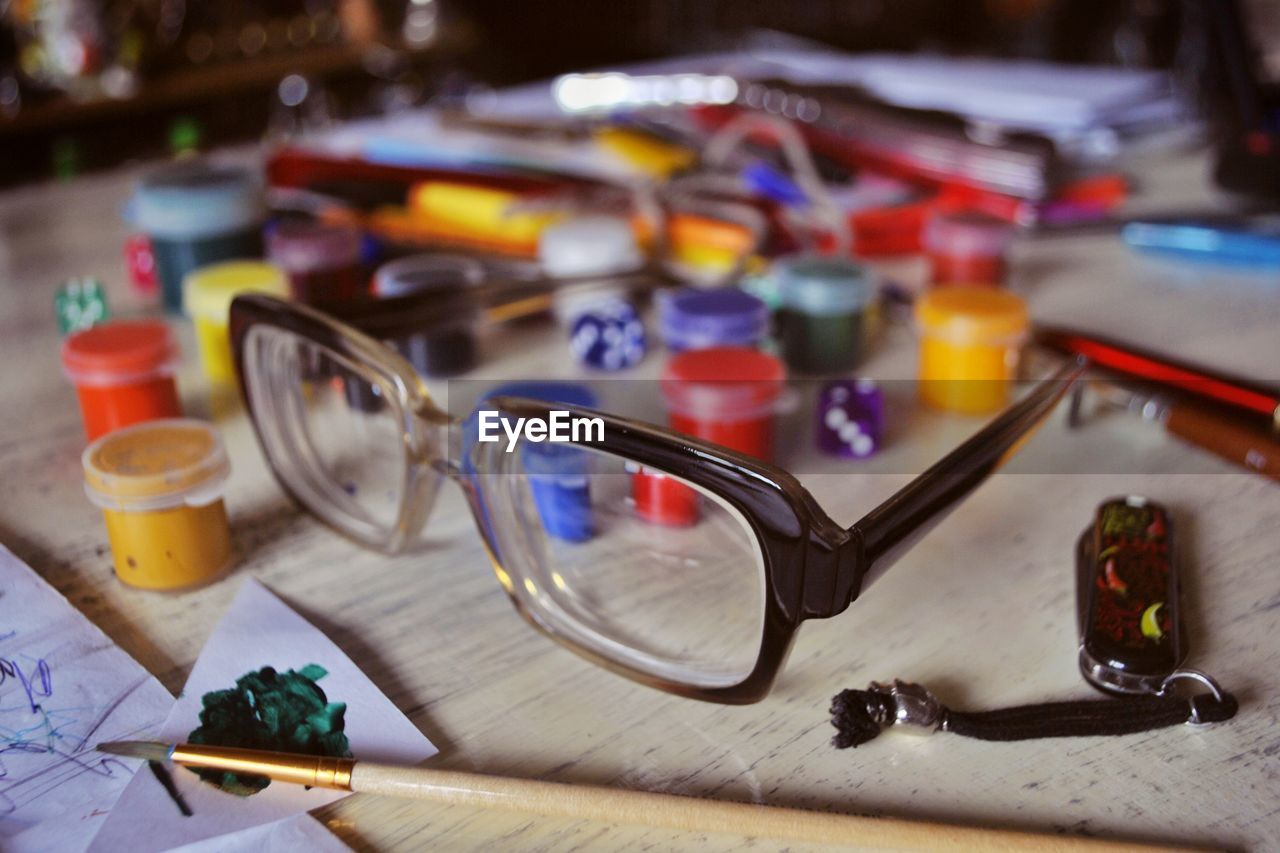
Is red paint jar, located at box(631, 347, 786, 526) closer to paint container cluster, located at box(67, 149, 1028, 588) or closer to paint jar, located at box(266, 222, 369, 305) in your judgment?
paint container cluster, located at box(67, 149, 1028, 588)

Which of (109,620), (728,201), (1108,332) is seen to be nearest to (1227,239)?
(1108,332)

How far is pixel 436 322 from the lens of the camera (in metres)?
0.70

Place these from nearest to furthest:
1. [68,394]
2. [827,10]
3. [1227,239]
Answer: [68,394] < [1227,239] < [827,10]

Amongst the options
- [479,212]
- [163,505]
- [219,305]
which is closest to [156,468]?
[163,505]

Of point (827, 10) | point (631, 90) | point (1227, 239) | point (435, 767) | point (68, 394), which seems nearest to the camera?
point (435, 767)

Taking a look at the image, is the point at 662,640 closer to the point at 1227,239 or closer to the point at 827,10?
the point at 1227,239

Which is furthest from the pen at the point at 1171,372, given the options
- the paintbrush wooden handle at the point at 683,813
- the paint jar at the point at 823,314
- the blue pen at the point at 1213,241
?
the paintbrush wooden handle at the point at 683,813

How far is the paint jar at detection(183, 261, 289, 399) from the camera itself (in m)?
0.71

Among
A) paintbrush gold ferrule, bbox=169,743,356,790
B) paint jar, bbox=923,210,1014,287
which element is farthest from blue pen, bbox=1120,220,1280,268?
paintbrush gold ferrule, bbox=169,743,356,790

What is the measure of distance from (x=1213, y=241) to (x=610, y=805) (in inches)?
29.1

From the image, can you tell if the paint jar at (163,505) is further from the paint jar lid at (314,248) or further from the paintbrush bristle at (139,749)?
the paint jar lid at (314,248)

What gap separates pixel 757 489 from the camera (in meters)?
0.40

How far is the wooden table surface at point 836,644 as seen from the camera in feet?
1.23

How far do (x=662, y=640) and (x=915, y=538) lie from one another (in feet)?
0.38
